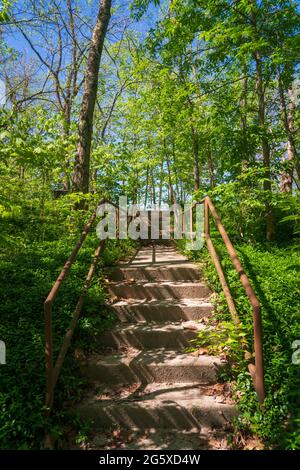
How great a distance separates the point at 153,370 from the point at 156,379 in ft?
0.34

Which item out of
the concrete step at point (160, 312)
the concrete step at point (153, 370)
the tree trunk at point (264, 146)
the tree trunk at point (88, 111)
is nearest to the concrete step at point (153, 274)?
the concrete step at point (160, 312)

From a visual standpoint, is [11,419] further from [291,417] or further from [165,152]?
[165,152]

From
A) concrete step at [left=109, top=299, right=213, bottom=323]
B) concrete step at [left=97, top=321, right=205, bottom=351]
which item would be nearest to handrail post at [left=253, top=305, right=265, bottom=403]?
concrete step at [left=97, top=321, right=205, bottom=351]

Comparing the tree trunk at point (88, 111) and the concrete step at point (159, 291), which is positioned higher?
the tree trunk at point (88, 111)

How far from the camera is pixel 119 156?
311 inches

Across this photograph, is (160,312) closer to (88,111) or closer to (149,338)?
(149,338)

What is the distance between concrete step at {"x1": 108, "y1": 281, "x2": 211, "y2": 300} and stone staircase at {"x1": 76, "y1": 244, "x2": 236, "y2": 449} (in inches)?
0.6

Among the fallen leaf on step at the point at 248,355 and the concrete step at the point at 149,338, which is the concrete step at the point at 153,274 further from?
the fallen leaf on step at the point at 248,355

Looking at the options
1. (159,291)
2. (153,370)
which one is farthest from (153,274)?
(153,370)

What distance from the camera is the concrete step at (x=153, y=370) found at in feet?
11.1

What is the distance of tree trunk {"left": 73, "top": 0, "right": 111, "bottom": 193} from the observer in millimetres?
7348

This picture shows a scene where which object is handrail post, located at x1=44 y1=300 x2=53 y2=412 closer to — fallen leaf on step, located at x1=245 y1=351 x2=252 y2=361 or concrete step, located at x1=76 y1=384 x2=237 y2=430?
concrete step, located at x1=76 y1=384 x2=237 y2=430
